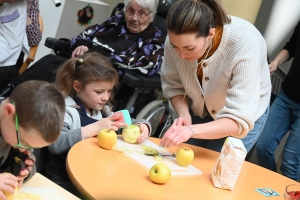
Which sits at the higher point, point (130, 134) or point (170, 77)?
point (170, 77)

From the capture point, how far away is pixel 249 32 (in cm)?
173

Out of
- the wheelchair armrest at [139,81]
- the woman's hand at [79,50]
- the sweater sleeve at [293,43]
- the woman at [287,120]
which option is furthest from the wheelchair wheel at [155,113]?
the sweater sleeve at [293,43]

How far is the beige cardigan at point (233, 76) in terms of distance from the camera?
1.66m

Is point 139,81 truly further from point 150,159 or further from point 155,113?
point 150,159

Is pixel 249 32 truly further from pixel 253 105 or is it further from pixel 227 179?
pixel 227 179

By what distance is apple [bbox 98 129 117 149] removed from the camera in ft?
5.23

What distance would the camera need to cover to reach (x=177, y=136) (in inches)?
62.5

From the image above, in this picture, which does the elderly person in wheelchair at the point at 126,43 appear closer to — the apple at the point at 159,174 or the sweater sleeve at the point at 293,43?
the sweater sleeve at the point at 293,43

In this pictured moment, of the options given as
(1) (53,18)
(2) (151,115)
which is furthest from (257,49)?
(1) (53,18)

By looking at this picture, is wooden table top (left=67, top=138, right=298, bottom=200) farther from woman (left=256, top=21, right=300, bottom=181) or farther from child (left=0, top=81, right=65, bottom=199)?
woman (left=256, top=21, right=300, bottom=181)

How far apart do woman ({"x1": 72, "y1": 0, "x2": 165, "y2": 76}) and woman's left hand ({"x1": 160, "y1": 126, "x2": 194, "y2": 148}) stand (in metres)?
1.05

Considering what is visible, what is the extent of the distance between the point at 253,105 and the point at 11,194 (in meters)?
0.97

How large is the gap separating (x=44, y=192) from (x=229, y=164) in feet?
2.03

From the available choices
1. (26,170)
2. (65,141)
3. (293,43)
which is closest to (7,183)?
(26,170)
